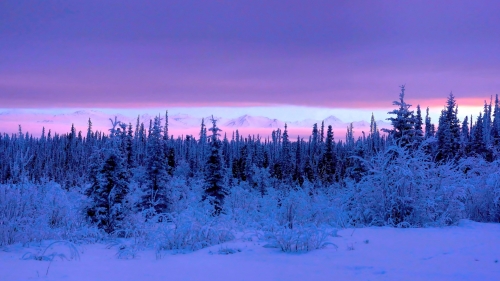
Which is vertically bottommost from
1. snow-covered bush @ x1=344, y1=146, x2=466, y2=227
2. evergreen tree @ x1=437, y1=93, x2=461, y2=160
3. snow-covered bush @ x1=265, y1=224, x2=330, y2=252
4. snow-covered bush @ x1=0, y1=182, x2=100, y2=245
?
snow-covered bush @ x1=0, y1=182, x2=100, y2=245

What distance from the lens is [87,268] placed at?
6.00 m

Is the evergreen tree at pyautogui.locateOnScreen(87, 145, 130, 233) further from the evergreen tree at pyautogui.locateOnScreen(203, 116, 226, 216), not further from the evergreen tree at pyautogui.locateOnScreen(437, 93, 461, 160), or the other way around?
the evergreen tree at pyautogui.locateOnScreen(437, 93, 461, 160)

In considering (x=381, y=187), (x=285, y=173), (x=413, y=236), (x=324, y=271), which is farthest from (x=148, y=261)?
(x=285, y=173)

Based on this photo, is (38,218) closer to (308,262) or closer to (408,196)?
(308,262)

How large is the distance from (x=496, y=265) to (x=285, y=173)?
57651 mm

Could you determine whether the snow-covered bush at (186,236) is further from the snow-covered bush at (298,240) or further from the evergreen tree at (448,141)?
the evergreen tree at (448,141)

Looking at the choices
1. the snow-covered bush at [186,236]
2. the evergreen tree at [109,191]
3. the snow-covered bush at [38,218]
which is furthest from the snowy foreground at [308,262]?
the evergreen tree at [109,191]

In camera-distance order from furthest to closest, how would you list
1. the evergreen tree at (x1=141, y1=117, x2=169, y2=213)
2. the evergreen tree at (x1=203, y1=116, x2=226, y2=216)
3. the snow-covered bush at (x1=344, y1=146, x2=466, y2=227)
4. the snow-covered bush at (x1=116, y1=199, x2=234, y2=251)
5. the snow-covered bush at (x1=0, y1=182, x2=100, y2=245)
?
the evergreen tree at (x1=203, y1=116, x2=226, y2=216) → the evergreen tree at (x1=141, y1=117, x2=169, y2=213) → the snow-covered bush at (x1=344, y1=146, x2=466, y2=227) → the snow-covered bush at (x1=0, y1=182, x2=100, y2=245) → the snow-covered bush at (x1=116, y1=199, x2=234, y2=251)

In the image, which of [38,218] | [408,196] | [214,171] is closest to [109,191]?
[38,218]

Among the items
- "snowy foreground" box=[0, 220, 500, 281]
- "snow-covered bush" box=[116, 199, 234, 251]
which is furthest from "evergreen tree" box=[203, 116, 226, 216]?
"snowy foreground" box=[0, 220, 500, 281]

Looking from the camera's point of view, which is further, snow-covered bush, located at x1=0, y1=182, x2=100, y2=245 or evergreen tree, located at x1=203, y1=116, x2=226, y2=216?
evergreen tree, located at x1=203, y1=116, x2=226, y2=216

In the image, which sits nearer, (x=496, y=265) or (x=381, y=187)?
(x=496, y=265)

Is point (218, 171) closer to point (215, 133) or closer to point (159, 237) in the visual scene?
point (215, 133)

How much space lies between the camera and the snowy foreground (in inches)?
199
